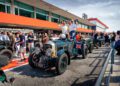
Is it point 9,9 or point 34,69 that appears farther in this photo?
point 9,9

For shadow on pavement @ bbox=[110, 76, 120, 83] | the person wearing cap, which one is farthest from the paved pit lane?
the person wearing cap

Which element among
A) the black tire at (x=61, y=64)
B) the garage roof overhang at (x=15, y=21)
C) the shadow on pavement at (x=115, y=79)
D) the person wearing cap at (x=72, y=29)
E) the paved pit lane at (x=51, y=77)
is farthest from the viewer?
the garage roof overhang at (x=15, y=21)

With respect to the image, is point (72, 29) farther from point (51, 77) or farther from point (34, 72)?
point (51, 77)

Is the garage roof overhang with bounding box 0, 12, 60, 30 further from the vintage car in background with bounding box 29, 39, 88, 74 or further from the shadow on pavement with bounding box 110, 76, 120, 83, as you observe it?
the shadow on pavement with bounding box 110, 76, 120, 83

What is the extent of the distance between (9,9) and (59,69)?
17.6 m

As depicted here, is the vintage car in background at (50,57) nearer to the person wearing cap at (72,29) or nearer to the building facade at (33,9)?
the person wearing cap at (72,29)

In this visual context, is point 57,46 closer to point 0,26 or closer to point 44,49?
point 44,49

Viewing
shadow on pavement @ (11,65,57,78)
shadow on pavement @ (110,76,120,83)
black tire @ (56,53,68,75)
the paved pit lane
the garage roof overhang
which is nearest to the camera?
shadow on pavement @ (110,76,120,83)

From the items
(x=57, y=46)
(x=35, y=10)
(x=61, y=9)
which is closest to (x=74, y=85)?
(x=57, y=46)

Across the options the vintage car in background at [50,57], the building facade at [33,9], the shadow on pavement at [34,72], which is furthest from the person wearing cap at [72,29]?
the building facade at [33,9]

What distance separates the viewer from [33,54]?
27.1 feet

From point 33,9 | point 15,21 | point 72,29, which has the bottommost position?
point 72,29

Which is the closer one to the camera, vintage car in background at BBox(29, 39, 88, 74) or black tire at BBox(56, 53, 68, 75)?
black tire at BBox(56, 53, 68, 75)

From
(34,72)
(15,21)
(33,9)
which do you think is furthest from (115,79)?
(33,9)
